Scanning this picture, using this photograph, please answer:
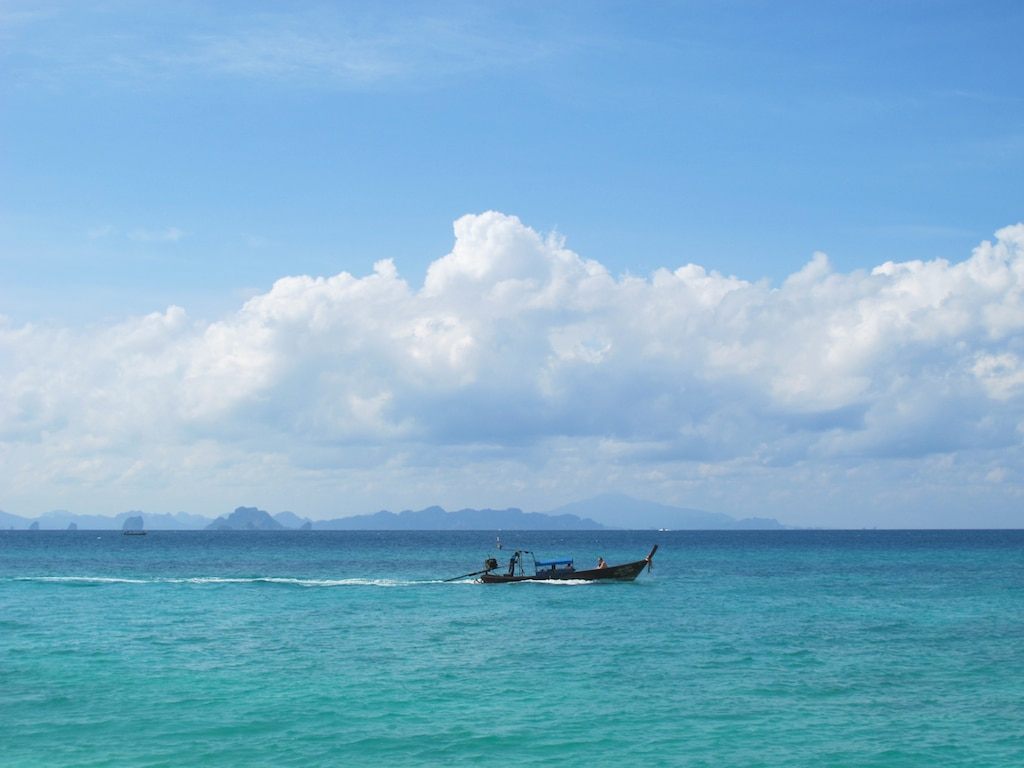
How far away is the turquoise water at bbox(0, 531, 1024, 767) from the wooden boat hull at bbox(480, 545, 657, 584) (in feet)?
25.9

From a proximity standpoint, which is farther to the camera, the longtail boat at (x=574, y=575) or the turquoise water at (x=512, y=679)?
the longtail boat at (x=574, y=575)

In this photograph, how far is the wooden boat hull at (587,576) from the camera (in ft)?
252

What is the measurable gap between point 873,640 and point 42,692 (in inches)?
1333

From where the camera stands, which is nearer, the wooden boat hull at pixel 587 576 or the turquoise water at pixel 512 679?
the turquoise water at pixel 512 679

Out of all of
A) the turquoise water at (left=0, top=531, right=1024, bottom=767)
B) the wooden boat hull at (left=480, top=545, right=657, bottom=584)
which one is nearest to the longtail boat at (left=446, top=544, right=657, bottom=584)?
the wooden boat hull at (left=480, top=545, right=657, bottom=584)

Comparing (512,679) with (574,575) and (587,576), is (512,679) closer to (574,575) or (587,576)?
Result: (587,576)

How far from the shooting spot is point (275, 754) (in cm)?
2633

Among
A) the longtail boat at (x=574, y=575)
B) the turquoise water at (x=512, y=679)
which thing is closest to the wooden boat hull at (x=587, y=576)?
the longtail boat at (x=574, y=575)

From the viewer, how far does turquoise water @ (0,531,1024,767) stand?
Answer: 2688cm

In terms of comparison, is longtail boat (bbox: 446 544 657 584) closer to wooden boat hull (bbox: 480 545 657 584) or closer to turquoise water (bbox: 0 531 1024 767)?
wooden boat hull (bbox: 480 545 657 584)

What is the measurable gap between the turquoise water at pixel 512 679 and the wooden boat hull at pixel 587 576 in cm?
791

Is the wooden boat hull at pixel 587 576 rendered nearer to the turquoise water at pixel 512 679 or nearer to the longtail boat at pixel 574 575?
the longtail boat at pixel 574 575

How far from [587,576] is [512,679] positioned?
43.0 metres

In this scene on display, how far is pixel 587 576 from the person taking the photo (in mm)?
78312
